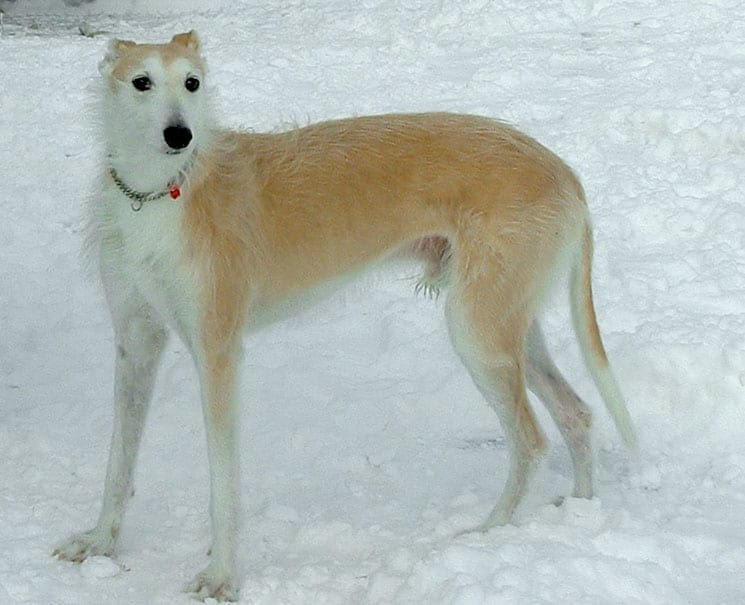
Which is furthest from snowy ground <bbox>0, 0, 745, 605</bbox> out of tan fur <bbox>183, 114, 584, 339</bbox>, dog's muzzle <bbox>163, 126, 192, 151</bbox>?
dog's muzzle <bbox>163, 126, 192, 151</bbox>

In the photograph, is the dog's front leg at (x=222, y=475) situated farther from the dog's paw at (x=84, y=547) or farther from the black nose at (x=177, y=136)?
the black nose at (x=177, y=136)

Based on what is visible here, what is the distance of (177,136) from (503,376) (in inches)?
49.9

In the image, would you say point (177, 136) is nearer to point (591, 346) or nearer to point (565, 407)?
point (591, 346)

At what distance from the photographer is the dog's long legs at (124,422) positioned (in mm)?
3697

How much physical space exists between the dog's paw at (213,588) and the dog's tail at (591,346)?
52.5 inches

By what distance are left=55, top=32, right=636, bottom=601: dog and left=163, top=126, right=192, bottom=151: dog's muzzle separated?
0.02m

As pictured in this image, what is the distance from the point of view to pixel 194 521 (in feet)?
12.9

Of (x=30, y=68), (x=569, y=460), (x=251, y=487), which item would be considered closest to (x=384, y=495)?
(x=251, y=487)

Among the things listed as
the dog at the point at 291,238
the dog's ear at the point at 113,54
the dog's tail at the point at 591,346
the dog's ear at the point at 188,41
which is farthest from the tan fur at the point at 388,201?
the dog's ear at the point at 113,54

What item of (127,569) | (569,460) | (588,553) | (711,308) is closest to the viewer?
(588,553)

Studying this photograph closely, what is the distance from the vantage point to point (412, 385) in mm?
4812

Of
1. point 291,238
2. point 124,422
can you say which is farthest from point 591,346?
point 124,422

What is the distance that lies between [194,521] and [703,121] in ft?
13.6

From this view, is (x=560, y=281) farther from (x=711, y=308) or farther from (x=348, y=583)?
(x=711, y=308)
